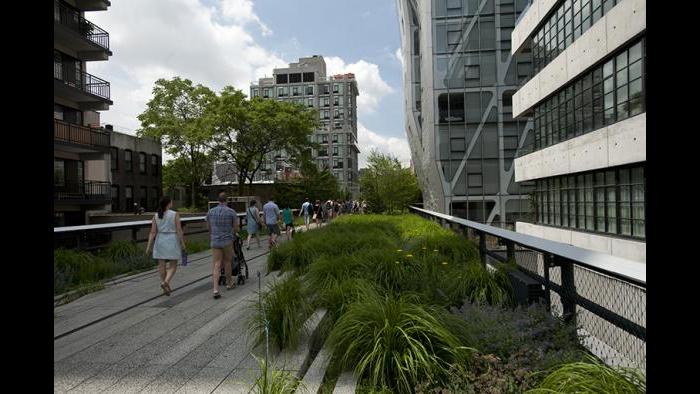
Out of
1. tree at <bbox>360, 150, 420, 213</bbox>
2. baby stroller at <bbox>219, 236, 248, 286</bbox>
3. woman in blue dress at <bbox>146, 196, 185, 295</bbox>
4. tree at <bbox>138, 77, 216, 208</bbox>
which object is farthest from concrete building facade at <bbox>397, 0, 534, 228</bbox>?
woman in blue dress at <bbox>146, 196, 185, 295</bbox>

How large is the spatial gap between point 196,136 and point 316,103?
88.9m

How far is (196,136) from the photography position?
132ft

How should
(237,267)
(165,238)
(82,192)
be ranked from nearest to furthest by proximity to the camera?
(165,238) → (237,267) → (82,192)

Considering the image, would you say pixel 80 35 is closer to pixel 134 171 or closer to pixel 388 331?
pixel 134 171

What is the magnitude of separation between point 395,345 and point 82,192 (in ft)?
100

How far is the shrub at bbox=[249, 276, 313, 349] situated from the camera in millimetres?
4504

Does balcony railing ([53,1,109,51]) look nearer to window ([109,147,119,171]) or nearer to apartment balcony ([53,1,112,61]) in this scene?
apartment balcony ([53,1,112,61])

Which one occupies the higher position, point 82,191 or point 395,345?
point 82,191

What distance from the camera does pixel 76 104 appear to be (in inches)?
1141

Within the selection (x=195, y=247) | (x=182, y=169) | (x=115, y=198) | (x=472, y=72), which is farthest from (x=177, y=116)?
(x=195, y=247)

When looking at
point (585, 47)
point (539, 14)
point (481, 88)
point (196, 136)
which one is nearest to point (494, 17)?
point (481, 88)

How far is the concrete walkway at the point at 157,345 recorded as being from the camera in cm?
398

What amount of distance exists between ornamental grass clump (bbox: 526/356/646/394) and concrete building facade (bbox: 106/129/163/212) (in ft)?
142
